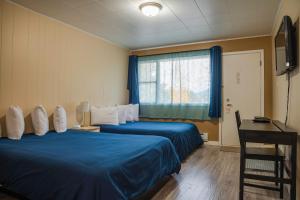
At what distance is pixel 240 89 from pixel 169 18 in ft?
7.36

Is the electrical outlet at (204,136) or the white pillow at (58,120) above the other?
the white pillow at (58,120)

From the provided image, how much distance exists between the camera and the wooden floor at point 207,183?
2340 millimetres

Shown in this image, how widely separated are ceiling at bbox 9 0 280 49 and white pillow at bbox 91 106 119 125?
161 centimetres

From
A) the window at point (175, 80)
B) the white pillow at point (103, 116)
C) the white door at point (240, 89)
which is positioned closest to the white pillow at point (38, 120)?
the white pillow at point (103, 116)

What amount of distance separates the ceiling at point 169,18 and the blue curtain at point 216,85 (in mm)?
394

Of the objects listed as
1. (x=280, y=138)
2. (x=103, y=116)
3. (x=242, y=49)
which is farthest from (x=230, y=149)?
(x=103, y=116)

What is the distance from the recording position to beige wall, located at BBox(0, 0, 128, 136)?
2945 mm

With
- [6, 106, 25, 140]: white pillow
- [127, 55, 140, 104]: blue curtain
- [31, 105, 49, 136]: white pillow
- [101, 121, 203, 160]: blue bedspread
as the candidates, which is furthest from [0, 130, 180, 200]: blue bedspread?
[127, 55, 140, 104]: blue curtain

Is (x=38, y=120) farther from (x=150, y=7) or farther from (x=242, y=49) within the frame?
(x=242, y=49)

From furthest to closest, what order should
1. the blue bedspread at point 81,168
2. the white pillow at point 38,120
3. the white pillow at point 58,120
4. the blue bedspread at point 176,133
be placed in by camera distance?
the blue bedspread at point 176,133 → the white pillow at point 58,120 → the white pillow at point 38,120 → the blue bedspread at point 81,168

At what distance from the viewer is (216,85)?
4.65 m

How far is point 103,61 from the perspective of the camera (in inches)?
188

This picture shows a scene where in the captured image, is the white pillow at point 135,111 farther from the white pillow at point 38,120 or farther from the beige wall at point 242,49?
the white pillow at point 38,120

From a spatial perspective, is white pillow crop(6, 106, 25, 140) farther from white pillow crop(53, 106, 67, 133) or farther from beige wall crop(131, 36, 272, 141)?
beige wall crop(131, 36, 272, 141)
